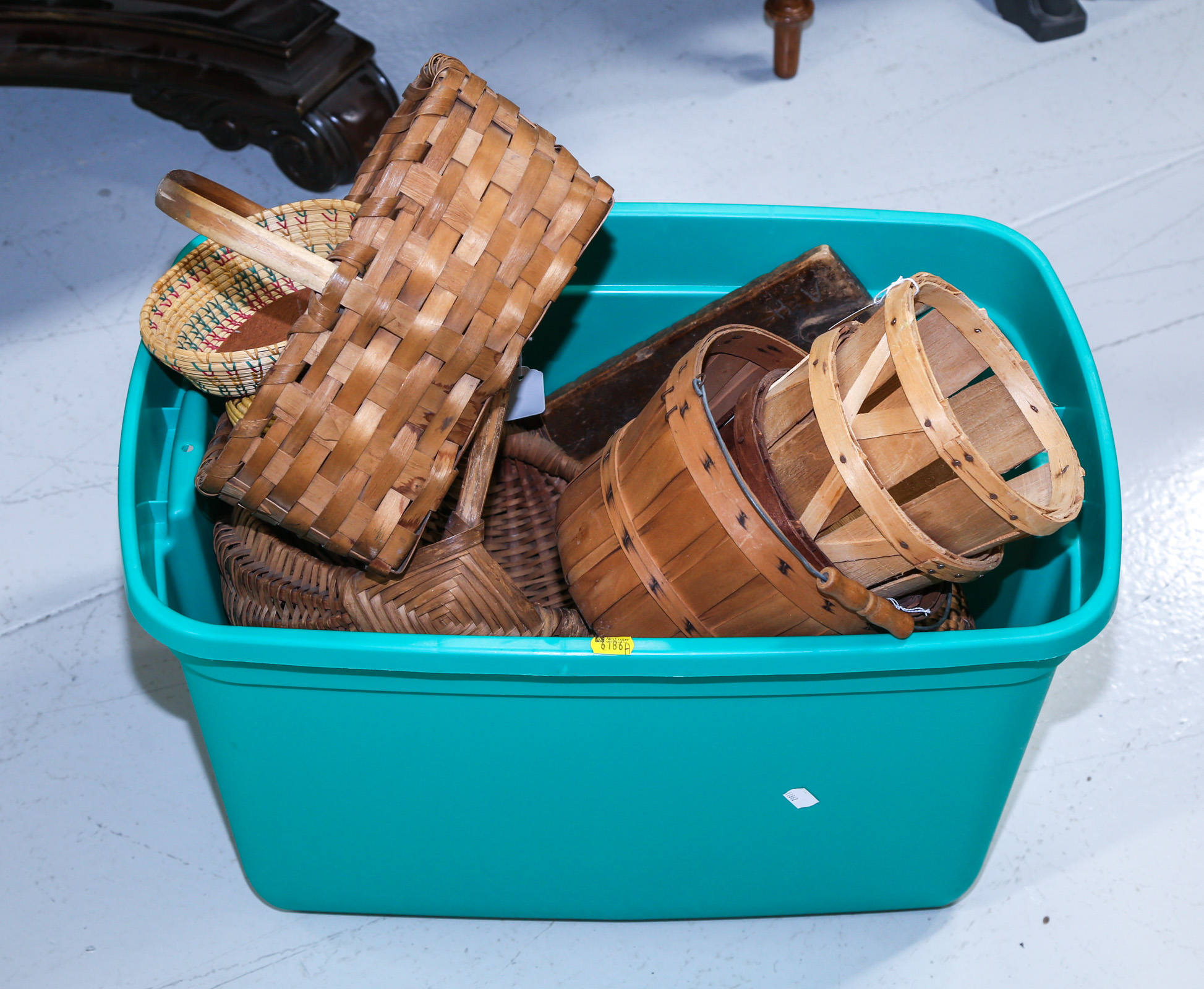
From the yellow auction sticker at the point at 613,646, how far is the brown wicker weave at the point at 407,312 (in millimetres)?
184

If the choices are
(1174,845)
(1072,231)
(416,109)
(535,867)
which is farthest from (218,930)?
(1072,231)

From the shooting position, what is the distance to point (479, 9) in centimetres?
238

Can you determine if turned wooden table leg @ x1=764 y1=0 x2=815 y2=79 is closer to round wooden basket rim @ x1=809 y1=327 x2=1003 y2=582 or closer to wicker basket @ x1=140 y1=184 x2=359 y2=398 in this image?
wicker basket @ x1=140 y1=184 x2=359 y2=398

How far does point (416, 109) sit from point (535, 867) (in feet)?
2.47

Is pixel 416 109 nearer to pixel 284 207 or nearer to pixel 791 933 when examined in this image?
pixel 284 207

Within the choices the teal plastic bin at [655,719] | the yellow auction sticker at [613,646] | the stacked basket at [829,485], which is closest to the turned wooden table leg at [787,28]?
the teal plastic bin at [655,719]

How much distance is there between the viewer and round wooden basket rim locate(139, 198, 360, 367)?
1.06m

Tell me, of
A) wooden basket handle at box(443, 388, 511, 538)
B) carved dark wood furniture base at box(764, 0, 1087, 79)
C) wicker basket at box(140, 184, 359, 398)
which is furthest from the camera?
carved dark wood furniture base at box(764, 0, 1087, 79)

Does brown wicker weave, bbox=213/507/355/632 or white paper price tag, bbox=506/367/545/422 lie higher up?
white paper price tag, bbox=506/367/545/422

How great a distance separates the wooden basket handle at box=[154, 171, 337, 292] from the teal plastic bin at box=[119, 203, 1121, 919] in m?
0.29

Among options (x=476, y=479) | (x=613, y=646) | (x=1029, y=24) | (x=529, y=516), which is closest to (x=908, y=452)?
(x=613, y=646)

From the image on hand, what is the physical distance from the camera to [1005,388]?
108 centimetres

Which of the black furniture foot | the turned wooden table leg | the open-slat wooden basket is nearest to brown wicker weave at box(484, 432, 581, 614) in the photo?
the open-slat wooden basket

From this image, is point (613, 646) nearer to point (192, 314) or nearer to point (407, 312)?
point (407, 312)
